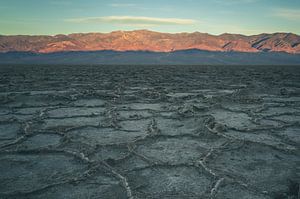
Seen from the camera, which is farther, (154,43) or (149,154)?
(154,43)

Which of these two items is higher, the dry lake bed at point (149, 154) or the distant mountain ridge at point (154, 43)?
the distant mountain ridge at point (154, 43)

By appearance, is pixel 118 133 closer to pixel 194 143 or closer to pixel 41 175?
pixel 194 143

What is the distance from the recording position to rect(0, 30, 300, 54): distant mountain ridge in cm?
11999

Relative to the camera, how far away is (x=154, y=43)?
12700cm

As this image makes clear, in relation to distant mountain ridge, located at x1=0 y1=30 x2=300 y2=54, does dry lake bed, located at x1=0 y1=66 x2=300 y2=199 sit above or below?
below

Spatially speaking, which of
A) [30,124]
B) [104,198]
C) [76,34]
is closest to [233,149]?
[104,198]

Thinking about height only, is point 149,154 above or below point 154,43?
below

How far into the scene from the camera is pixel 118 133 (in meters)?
3.84

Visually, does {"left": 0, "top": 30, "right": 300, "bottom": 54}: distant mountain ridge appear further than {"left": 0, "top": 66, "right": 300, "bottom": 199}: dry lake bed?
Yes

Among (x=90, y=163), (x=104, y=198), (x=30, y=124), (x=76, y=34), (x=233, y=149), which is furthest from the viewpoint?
(x=76, y=34)

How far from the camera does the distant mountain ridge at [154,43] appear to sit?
119994 mm

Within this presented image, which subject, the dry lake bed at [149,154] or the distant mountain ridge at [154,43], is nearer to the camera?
the dry lake bed at [149,154]

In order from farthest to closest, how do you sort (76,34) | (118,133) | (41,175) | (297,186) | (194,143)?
(76,34), (118,133), (194,143), (41,175), (297,186)

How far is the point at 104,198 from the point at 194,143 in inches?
61.3
